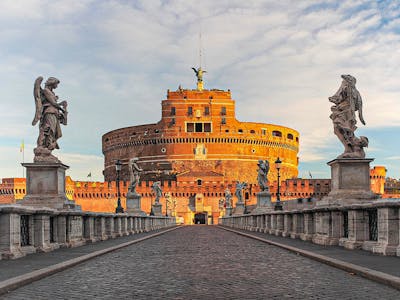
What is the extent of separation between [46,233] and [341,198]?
7.30 metres

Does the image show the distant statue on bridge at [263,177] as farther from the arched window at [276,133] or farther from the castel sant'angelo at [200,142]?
the arched window at [276,133]

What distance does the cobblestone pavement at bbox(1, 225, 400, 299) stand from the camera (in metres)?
7.16

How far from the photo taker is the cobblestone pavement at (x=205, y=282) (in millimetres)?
7164

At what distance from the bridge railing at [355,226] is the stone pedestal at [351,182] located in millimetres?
628

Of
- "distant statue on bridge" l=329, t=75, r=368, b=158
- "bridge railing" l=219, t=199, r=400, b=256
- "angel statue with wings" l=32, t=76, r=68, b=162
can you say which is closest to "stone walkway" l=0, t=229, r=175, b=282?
"angel statue with wings" l=32, t=76, r=68, b=162

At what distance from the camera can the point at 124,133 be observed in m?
132

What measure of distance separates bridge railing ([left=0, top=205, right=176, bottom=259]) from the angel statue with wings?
7.78ft

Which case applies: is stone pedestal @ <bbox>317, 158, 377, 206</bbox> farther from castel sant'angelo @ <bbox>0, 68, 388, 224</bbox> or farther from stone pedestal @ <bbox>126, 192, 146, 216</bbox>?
castel sant'angelo @ <bbox>0, 68, 388, 224</bbox>

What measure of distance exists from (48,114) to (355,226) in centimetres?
931

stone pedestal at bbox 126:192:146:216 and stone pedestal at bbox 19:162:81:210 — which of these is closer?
stone pedestal at bbox 19:162:81:210

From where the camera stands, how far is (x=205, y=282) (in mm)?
8312

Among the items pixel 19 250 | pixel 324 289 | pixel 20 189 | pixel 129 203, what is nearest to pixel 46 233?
pixel 19 250

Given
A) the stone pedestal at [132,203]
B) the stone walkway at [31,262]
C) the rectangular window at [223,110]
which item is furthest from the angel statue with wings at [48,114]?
the rectangular window at [223,110]

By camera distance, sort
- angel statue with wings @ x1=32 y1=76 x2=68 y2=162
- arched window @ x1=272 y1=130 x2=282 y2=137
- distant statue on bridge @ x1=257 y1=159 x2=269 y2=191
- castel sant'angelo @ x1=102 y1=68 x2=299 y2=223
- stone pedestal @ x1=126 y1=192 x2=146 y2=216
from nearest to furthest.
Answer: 1. angel statue with wings @ x1=32 y1=76 x2=68 y2=162
2. stone pedestal @ x1=126 y1=192 x2=146 y2=216
3. distant statue on bridge @ x1=257 y1=159 x2=269 y2=191
4. castel sant'angelo @ x1=102 y1=68 x2=299 y2=223
5. arched window @ x1=272 y1=130 x2=282 y2=137
